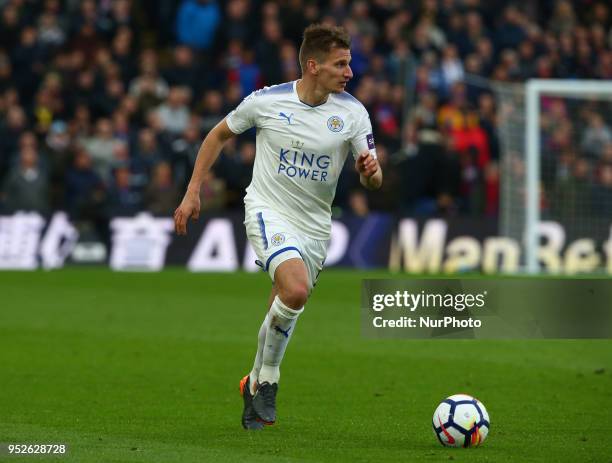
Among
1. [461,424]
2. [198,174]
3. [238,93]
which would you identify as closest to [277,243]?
[198,174]

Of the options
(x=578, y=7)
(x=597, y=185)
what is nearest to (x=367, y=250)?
(x=597, y=185)

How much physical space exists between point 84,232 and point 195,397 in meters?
12.4

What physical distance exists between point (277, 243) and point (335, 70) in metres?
1.08

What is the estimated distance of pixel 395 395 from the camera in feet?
31.6

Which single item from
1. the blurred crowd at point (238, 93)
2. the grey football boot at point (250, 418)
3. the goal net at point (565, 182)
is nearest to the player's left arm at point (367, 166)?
the grey football boot at point (250, 418)

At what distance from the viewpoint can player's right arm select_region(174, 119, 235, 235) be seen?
802 centimetres

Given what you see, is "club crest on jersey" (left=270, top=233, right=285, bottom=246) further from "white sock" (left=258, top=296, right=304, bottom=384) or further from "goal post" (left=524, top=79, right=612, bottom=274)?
"goal post" (left=524, top=79, right=612, bottom=274)

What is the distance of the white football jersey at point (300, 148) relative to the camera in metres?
8.24

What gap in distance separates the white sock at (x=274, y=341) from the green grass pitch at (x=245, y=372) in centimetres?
34

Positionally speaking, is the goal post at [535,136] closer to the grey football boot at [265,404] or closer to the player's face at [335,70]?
the player's face at [335,70]

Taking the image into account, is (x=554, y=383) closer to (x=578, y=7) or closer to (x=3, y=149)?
(x=3, y=149)

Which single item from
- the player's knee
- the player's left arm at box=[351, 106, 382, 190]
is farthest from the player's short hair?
the player's knee

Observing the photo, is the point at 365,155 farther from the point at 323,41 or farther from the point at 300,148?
the point at 323,41

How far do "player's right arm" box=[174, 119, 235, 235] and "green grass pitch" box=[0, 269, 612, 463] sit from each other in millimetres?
1229
